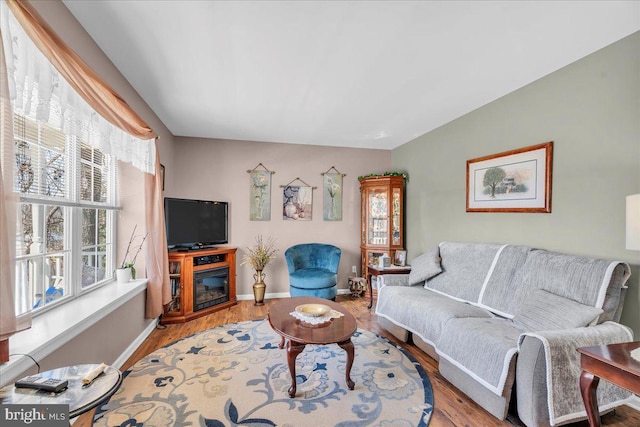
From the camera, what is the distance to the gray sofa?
153cm

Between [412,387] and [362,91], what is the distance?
260 cm

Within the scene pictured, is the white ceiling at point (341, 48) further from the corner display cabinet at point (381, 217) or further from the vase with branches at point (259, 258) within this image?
the vase with branches at point (259, 258)

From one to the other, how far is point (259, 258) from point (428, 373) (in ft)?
8.69

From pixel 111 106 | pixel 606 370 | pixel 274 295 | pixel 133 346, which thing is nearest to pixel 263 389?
pixel 133 346

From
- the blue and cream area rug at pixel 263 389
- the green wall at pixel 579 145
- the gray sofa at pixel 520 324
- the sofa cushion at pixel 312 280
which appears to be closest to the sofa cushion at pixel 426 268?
the gray sofa at pixel 520 324

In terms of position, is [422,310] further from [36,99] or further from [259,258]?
[36,99]

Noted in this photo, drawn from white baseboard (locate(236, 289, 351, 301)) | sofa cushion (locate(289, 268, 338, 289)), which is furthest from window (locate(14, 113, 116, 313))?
sofa cushion (locate(289, 268, 338, 289))

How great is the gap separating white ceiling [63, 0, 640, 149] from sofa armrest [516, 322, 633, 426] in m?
1.93

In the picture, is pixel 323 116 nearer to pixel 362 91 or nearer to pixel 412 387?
pixel 362 91

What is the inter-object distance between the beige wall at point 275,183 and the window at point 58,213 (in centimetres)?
152

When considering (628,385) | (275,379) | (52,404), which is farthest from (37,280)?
(628,385)

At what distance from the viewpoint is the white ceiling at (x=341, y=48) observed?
1.61 metres

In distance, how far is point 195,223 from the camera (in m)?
3.74

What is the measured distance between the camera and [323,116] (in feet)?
10.8
